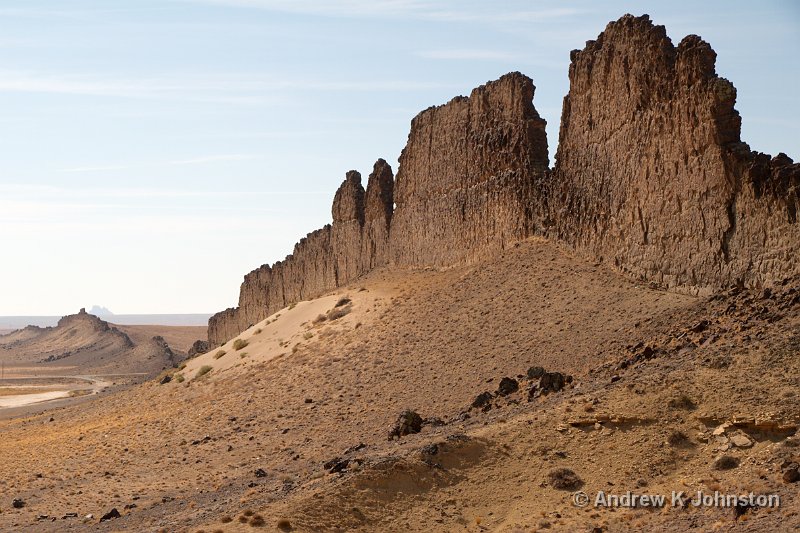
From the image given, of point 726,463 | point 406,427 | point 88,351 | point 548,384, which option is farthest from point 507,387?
point 88,351

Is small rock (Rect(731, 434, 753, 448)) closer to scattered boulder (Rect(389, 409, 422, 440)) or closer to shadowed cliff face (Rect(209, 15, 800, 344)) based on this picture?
shadowed cliff face (Rect(209, 15, 800, 344))

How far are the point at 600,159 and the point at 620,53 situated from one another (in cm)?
263

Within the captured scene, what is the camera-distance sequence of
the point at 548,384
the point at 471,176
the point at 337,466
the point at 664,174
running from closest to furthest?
the point at 337,466 → the point at 548,384 → the point at 664,174 → the point at 471,176

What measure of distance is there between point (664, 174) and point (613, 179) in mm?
2204

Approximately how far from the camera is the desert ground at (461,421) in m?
15.6

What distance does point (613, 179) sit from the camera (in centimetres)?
2625

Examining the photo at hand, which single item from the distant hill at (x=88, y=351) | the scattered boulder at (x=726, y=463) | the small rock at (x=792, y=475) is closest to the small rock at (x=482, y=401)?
the scattered boulder at (x=726, y=463)

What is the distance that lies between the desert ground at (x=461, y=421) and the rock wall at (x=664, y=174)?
3.03ft

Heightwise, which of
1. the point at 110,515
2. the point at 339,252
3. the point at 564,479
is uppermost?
the point at 339,252

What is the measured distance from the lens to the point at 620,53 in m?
26.3

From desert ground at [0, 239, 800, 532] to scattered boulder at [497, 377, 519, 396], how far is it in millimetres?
64

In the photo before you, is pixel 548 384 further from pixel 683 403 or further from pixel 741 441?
pixel 741 441

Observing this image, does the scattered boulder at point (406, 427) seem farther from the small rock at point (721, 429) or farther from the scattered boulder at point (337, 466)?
the small rock at point (721, 429)

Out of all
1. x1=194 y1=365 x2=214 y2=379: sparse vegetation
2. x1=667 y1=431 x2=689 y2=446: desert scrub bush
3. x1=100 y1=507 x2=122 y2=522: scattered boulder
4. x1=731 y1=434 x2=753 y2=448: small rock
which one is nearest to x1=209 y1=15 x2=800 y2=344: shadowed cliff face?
x1=667 y1=431 x2=689 y2=446: desert scrub bush
